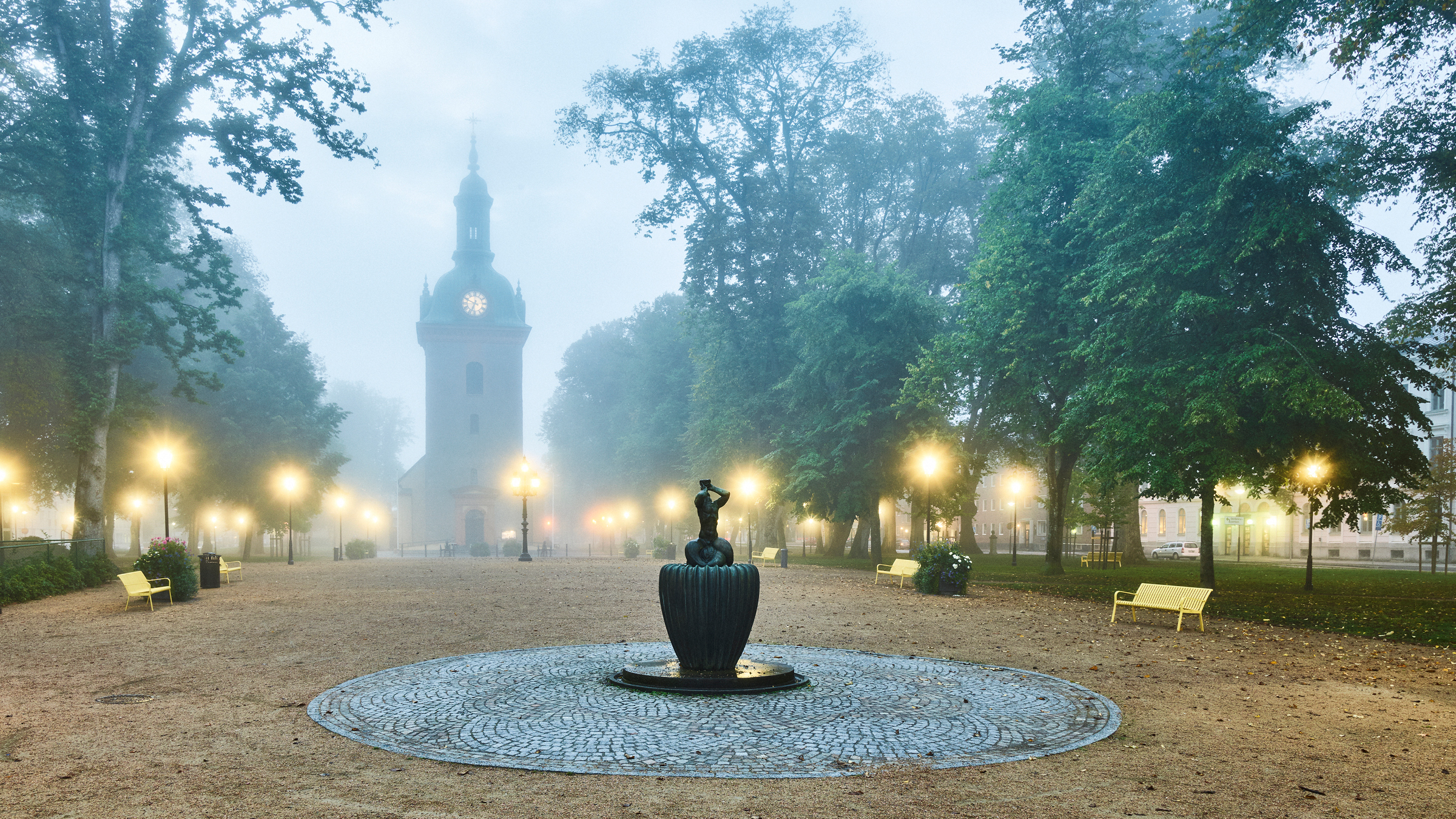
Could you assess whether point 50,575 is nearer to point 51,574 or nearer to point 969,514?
point 51,574

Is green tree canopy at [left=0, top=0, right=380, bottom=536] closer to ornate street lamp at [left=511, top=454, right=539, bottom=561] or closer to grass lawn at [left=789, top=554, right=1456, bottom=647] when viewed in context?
ornate street lamp at [left=511, top=454, right=539, bottom=561]

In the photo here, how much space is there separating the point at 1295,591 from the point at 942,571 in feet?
33.5

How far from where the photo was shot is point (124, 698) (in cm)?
1009

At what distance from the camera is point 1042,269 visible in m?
26.5

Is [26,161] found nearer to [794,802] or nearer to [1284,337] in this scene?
[794,802]

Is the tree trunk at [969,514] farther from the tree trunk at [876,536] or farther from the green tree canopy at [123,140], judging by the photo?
the green tree canopy at [123,140]

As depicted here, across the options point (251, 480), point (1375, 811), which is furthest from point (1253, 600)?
point (251, 480)

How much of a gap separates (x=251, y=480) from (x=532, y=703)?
37629 mm

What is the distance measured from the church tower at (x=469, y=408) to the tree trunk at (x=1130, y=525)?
4633 centimetres

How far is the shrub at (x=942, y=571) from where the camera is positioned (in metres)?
23.3

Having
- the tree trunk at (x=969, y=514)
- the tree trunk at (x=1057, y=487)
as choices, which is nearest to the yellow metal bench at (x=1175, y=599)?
the tree trunk at (x=1057, y=487)

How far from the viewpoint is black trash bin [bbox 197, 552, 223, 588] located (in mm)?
25141

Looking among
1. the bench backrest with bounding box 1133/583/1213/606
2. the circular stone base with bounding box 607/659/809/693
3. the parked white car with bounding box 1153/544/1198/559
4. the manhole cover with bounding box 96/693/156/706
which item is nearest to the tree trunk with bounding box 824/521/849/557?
the parked white car with bounding box 1153/544/1198/559

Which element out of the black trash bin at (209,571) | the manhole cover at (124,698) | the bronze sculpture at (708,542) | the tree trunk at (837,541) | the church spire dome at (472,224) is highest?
the church spire dome at (472,224)
